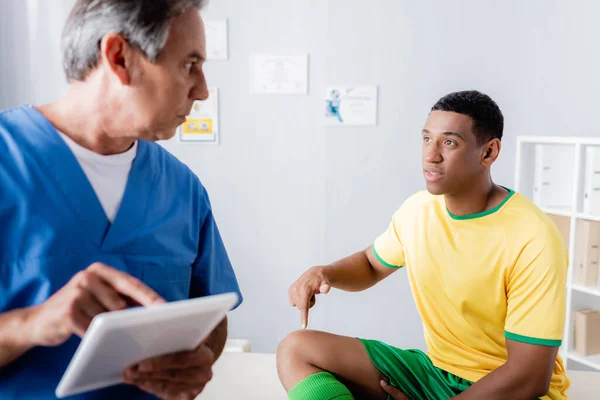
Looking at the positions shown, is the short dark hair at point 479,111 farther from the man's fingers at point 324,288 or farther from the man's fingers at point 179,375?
the man's fingers at point 179,375

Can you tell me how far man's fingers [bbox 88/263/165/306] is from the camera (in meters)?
0.72

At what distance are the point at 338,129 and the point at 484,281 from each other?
1725mm

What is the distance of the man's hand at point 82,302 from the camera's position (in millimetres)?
704

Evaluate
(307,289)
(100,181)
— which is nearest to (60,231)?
(100,181)

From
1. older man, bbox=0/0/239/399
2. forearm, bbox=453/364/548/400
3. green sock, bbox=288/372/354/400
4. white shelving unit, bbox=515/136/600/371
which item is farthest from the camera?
white shelving unit, bbox=515/136/600/371

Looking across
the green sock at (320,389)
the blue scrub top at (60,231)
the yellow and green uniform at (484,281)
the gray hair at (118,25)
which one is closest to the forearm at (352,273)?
the yellow and green uniform at (484,281)

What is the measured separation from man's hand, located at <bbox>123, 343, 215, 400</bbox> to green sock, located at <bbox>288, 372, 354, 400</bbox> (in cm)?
58

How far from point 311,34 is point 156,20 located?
88.8 inches

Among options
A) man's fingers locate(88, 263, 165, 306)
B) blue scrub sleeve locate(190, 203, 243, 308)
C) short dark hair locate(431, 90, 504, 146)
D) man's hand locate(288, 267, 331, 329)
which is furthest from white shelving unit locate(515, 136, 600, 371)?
man's fingers locate(88, 263, 165, 306)

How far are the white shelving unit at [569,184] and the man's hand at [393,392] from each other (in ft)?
4.56

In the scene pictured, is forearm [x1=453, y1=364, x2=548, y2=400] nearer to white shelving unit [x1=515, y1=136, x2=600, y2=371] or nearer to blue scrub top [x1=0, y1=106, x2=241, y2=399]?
blue scrub top [x1=0, y1=106, x2=241, y2=399]

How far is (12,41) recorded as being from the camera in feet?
9.81

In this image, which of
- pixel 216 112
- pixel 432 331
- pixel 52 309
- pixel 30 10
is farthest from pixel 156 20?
pixel 30 10

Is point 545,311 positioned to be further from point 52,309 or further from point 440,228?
point 52,309
